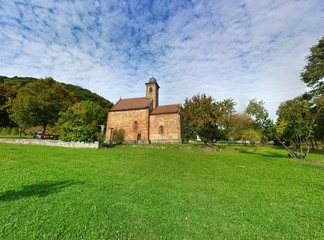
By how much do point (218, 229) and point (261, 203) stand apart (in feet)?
6.84

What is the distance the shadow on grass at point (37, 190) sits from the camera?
14.0ft

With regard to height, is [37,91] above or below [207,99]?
above

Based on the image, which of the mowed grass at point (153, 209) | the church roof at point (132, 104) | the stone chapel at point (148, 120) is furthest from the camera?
the church roof at point (132, 104)

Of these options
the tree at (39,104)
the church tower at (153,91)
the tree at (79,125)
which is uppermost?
the church tower at (153,91)

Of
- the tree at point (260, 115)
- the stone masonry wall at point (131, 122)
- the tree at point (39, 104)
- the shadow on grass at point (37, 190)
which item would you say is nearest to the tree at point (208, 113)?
the tree at point (260, 115)

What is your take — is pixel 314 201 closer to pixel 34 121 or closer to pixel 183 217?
A: pixel 183 217

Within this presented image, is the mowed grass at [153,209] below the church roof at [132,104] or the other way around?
below

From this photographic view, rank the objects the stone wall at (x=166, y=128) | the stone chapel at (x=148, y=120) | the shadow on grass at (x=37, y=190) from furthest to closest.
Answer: the stone chapel at (x=148, y=120)
the stone wall at (x=166, y=128)
the shadow on grass at (x=37, y=190)

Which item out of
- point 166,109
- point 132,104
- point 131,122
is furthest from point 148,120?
point 132,104

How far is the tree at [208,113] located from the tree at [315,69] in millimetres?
13761

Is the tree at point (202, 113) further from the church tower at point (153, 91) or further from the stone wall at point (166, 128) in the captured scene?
the church tower at point (153, 91)

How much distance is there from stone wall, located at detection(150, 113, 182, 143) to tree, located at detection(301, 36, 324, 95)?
879 inches

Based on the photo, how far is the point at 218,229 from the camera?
3131 mm

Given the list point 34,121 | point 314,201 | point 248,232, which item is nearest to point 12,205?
point 248,232
